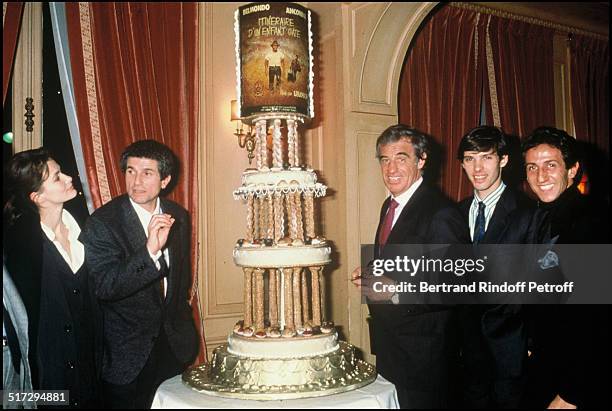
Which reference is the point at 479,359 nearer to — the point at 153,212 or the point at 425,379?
the point at 425,379

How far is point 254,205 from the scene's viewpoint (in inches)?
98.3

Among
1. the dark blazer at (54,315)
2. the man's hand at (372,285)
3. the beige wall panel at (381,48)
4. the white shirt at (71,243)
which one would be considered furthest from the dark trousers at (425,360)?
the beige wall panel at (381,48)

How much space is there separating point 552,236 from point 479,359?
2.12 feet

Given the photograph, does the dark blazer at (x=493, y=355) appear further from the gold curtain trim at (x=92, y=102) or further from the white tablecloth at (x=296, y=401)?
the gold curtain trim at (x=92, y=102)

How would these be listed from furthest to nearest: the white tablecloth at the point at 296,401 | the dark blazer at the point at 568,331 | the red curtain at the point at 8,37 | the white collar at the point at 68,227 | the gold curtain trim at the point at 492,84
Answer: the gold curtain trim at the point at 492,84
the red curtain at the point at 8,37
the white collar at the point at 68,227
the white tablecloth at the point at 296,401
the dark blazer at the point at 568,331

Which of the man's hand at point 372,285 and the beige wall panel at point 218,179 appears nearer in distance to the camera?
the man's hand at point 372,285

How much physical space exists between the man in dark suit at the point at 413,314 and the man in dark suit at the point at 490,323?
0.34 ft

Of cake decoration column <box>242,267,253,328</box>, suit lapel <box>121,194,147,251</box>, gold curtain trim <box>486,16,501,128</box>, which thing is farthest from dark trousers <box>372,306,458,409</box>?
gold curtain trim <box>486,16,501,128</box>

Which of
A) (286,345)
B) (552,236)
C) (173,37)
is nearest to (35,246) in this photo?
(286,345)

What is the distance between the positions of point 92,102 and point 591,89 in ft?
19.4

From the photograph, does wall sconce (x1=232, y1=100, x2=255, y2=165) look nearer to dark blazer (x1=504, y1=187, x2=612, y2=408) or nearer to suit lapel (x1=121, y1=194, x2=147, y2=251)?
suit lapel (x1=121, y1=194, x2=147, y2=251)

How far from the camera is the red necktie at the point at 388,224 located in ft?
9.00

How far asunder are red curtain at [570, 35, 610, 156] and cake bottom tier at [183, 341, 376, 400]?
548 cm

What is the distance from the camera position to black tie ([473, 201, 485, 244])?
2.58 metres
